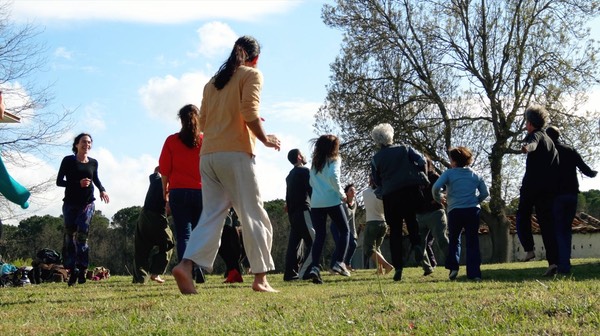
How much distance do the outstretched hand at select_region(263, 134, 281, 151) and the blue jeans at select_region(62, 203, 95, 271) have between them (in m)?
4.19

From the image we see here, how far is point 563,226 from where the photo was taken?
986 centimetres

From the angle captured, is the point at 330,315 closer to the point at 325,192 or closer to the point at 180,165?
the point at 180,165

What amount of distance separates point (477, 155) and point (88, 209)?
81.2ft

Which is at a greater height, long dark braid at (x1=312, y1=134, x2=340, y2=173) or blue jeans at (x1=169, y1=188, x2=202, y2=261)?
long dark braid at (x1=312, y1=134, x2=340, y2=173)

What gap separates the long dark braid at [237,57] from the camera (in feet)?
23.2

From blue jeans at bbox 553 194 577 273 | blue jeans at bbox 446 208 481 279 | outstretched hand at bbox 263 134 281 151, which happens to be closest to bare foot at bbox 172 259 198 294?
outstretched hand at bbox 263 134 281 151

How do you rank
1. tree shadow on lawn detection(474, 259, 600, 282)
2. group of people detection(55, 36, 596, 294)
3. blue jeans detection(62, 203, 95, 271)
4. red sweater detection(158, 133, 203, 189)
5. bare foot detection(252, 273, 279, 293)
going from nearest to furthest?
bare foot detection(252, 273, 279, 293) → tree shadow on lawn detection(474, 259, 600, 282) → group of people detection(55, 36, 596, 294) → red sweater detection(158, 133, 203, 189) → blue jeans detection(62, 203, 95, 271)

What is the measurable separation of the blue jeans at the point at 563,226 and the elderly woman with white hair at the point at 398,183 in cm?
167

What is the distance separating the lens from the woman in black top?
10336 millimetres

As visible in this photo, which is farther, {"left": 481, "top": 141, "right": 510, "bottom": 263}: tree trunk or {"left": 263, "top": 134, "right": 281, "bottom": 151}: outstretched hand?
{"left": 481, "top": 141, "right": 510, "bottom": 263}: tree trunk

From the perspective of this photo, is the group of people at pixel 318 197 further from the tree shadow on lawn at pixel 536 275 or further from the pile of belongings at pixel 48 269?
the pile of belongings at pixel 48 269

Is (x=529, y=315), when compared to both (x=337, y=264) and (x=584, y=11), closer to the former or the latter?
(x=337, y=264)

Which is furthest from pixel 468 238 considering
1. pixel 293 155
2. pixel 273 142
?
pixel 273 142

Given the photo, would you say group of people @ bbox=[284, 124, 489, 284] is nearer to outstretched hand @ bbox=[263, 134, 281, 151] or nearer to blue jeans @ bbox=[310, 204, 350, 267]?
blue jeans @ bbox=[310, 204, 350, 267]
